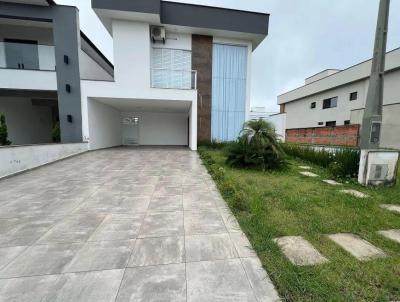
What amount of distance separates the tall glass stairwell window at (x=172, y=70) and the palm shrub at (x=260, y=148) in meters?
5.34

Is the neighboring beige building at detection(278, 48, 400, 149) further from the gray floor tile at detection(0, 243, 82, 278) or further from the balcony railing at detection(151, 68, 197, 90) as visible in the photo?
the gray floor tile at detection(0, 243, 82, 278)

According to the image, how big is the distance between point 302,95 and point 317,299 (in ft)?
90.2

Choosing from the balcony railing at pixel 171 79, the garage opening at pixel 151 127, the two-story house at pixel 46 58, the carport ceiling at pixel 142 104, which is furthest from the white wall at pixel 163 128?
the two-story house at pixel 46 58

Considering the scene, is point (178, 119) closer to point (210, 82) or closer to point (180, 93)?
point (210, 82)

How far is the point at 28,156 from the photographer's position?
6379 millimetres

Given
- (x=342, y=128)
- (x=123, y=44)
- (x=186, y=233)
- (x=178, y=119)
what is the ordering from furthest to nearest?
1. (x=178, y=119)
2. (x=342, y=128)
3. (x=123, y=44)
4. (x=186, y=233)

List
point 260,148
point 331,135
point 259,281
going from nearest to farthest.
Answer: point 259,281 < point 260,148 < point 331,135

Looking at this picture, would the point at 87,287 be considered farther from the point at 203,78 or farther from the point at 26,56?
the point at 203,78

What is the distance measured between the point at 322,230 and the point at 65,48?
39.4 feet

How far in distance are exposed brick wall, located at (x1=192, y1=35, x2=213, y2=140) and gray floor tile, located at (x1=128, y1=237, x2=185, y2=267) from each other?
1058 centimetres

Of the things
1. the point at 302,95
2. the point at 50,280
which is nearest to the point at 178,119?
the point at 50,280

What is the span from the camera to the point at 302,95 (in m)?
24.9

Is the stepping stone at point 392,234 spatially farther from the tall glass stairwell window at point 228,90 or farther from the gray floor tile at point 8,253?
the tall glass stairwell window at point 228,90

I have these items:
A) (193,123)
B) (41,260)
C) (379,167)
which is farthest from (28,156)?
(379,167)
